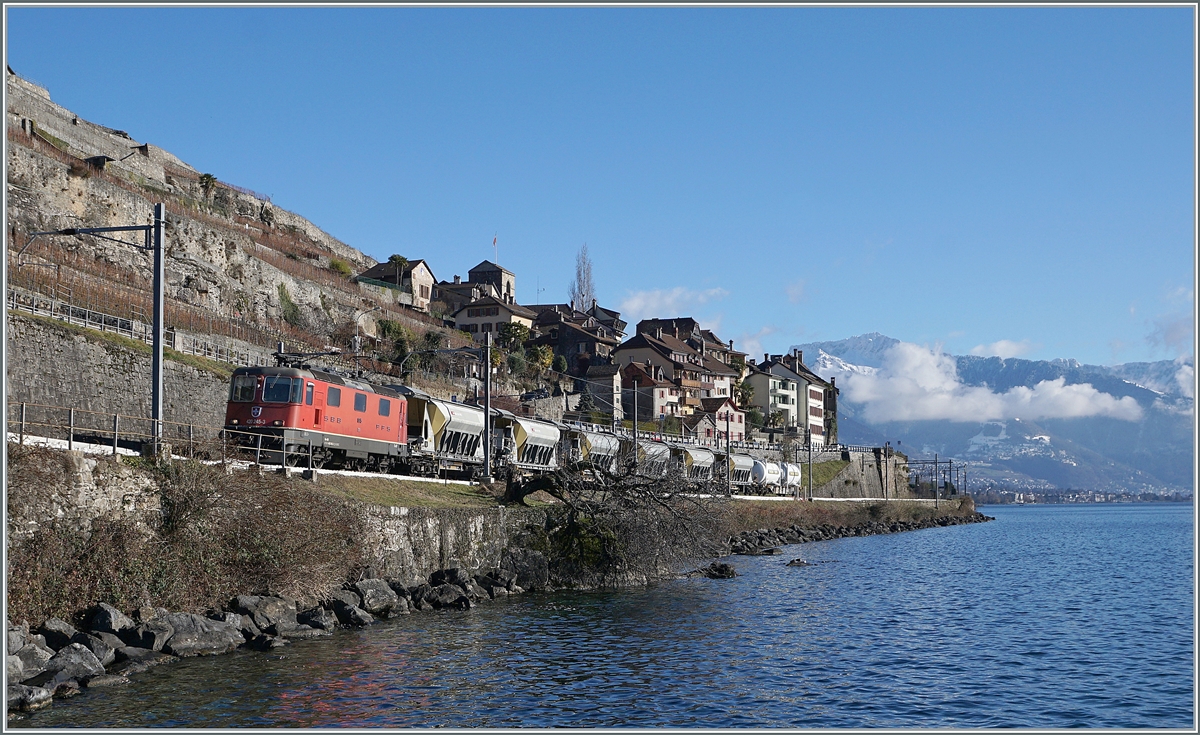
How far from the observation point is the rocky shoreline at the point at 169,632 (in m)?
18.4

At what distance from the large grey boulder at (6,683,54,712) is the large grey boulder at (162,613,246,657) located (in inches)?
159

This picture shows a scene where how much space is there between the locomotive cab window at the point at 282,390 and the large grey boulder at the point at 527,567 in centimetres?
936

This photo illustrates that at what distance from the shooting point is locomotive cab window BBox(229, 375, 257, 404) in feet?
119

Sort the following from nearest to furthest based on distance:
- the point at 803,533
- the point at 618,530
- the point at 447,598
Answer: the point at 447,598 < the point at 618,530 < the point at 803,533

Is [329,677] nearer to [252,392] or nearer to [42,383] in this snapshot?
[252,392]

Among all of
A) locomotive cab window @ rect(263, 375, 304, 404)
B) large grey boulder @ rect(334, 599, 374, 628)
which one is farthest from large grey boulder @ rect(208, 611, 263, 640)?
locomotive cab window @ rect(263, 375, 304, 404)

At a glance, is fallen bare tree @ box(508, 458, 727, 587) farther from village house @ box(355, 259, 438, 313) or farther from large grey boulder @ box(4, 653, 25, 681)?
village house @ box(355, 259, 438, 313)

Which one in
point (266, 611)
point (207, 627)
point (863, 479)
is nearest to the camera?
point (207, 627)

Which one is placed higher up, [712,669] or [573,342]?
[573,342]

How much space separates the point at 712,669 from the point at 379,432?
75.0 ft

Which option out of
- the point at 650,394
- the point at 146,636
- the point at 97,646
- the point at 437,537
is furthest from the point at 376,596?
the point at 650,394

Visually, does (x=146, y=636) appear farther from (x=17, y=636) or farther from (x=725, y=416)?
(x=725, y=416)

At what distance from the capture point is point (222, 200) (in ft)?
328

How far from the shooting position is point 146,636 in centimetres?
2142
